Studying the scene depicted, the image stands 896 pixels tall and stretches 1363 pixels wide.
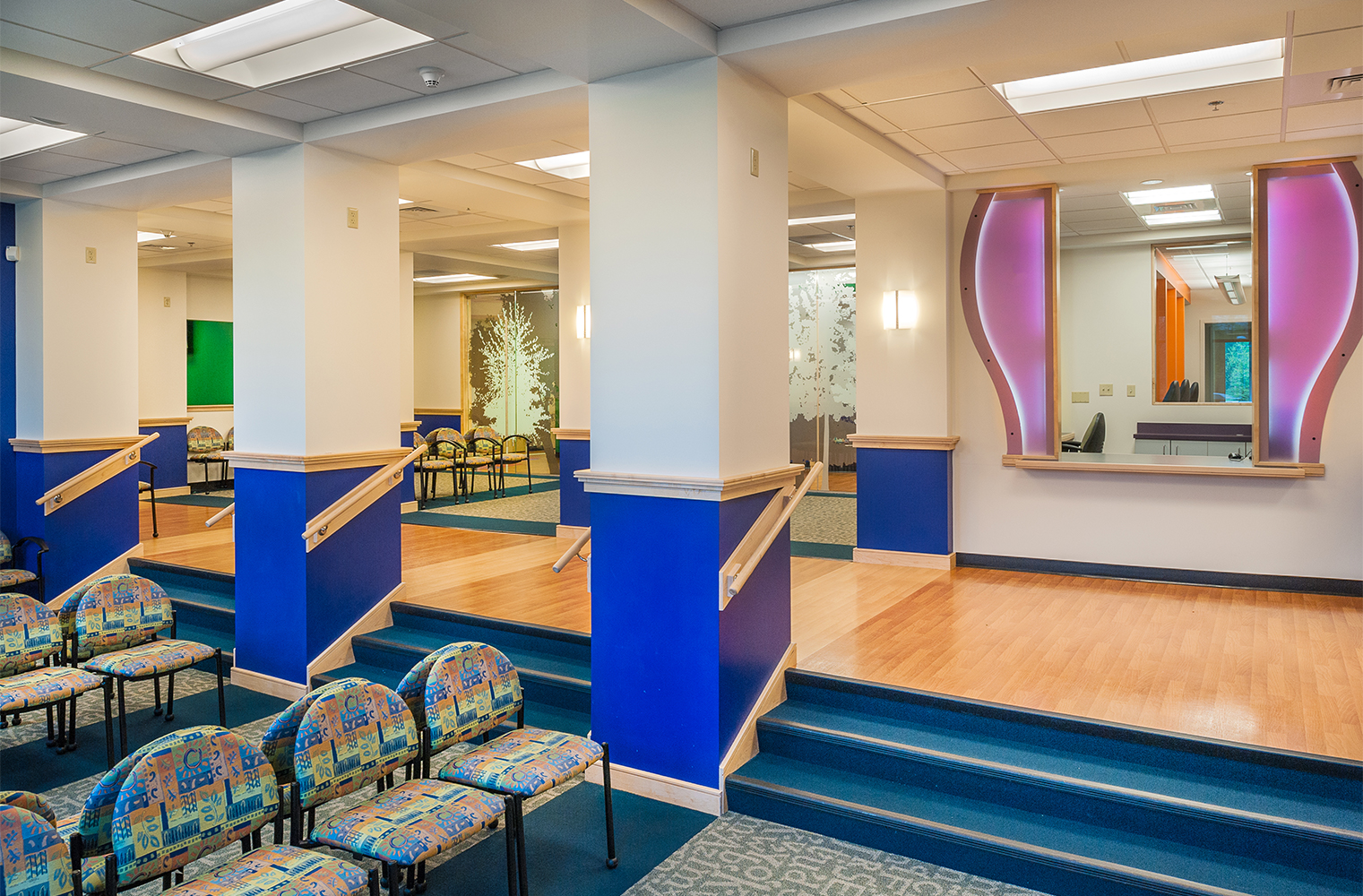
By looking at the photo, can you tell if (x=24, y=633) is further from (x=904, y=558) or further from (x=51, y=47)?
(x=904, y=558)

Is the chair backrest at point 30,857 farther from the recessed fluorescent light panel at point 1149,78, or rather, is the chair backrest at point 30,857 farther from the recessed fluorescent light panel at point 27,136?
the recessed fluorescent light panel at point 1149,78

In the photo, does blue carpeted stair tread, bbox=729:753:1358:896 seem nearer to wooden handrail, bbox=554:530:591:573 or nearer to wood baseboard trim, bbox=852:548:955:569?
wooden handrail, bbox=554:530:591:573

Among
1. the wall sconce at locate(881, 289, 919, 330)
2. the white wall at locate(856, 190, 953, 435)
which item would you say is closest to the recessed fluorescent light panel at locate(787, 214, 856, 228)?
the white wall at locate(856, 190, 953, 435)

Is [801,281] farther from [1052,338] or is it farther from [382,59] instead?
[382,59]

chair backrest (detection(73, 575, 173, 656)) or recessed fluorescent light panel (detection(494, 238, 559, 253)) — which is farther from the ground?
recessed fluorescent light panel (detection(494, 238, 559, 253))

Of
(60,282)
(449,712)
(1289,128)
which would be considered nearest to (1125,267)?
(1289,128)

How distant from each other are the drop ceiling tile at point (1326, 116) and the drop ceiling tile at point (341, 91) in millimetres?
4875

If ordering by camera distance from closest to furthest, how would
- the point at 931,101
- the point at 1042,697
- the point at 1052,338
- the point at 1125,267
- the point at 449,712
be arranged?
the point at 449,712
the point at 1042,697
the point at 931,101
the point at 1052,338
the point at 1125,267

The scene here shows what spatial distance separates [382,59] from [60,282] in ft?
14.1

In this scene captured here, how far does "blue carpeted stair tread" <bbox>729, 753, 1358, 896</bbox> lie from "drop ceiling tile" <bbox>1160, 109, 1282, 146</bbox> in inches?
160

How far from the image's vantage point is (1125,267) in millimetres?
9570

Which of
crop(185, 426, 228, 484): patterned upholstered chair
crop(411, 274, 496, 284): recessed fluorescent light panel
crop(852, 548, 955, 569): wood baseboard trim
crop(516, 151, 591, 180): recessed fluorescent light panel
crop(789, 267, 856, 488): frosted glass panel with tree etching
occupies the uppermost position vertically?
crop(411, 274, 496, 284): recessed fluorescent light panel

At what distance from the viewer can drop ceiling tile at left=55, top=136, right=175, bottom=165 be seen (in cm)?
552

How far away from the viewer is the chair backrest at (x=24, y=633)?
421 centimetres
